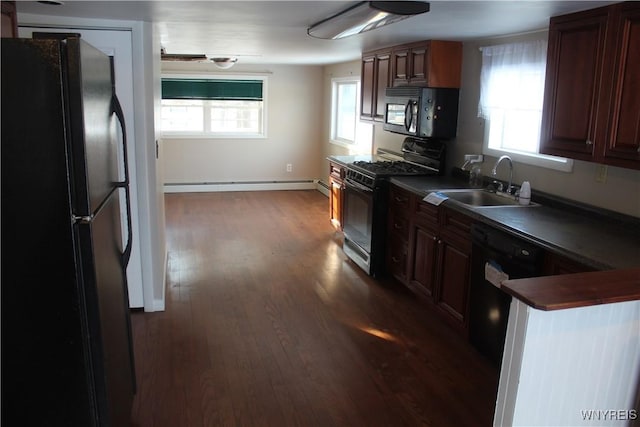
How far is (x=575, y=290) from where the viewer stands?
1.60 m

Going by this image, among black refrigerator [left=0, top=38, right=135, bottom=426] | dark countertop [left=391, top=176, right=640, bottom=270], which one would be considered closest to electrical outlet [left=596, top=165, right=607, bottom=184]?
dark countertop [left=391, top=176, right=640, bottom=270]

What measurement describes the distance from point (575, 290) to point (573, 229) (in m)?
1.31

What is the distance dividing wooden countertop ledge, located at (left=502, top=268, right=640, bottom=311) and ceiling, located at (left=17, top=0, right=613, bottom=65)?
4.84 ft

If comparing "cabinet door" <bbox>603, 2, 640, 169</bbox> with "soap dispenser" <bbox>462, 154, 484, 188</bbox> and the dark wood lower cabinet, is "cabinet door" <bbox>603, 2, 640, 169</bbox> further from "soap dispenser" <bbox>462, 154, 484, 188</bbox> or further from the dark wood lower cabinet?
"soap dispenser" <bbox>462, 154, 484, 188</bbox>

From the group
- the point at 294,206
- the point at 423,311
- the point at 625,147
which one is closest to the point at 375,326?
the point at 423,311

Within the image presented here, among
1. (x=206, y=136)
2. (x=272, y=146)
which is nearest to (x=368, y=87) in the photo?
(x=272, y=146)

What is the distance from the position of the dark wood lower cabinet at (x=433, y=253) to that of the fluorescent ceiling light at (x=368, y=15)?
125 centimetres

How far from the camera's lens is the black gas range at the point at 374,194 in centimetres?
441

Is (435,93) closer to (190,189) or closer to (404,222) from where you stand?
(404,222)

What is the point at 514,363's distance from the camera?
160cm

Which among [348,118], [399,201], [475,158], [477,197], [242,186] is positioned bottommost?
[242,186]

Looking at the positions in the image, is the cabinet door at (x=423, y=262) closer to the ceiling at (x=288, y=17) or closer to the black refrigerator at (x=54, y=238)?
the ceiling at (x=288, y=17)

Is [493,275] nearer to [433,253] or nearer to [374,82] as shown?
[433,253]

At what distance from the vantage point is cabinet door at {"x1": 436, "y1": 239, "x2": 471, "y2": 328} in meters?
3.33
